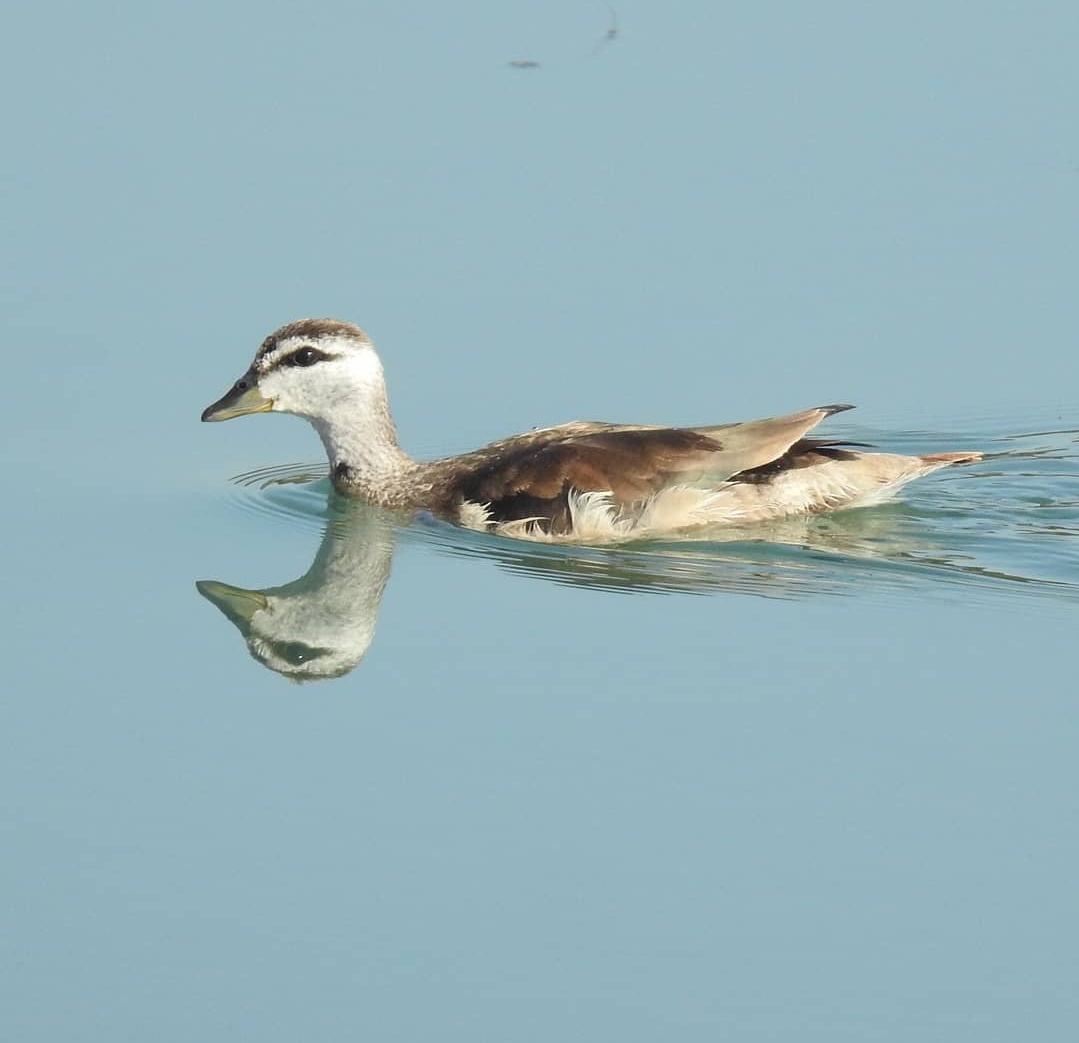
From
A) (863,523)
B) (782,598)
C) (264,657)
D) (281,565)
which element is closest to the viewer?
(264,657)

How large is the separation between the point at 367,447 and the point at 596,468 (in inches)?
65.7

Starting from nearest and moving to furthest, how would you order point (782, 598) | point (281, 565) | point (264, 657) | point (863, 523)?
point (264, 657), point (782, 598), point (281, 565), point (863, 523)

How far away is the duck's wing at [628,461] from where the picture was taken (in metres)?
11.4

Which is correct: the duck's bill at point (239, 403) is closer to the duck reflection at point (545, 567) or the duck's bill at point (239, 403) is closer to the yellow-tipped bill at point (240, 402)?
the yellow-tipped bill at point (240, 402)

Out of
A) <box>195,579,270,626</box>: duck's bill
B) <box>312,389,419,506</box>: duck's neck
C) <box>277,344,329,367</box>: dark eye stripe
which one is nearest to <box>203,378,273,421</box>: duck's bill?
<box>277,344,329,367</box>: dark eye stripe

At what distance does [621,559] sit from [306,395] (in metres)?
2.27

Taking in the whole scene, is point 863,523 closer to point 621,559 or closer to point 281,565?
point 621,559

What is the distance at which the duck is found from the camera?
1148 centimetres

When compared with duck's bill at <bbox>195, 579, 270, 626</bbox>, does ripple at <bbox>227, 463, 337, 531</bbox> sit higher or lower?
higher

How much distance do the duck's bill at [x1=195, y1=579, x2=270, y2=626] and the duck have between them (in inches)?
60.5

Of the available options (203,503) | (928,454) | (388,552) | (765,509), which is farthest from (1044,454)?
(203,503)

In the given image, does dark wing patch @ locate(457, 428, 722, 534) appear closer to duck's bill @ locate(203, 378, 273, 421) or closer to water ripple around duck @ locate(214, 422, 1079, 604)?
water ripple around duck @ locate(214, 422, 1079, 604)

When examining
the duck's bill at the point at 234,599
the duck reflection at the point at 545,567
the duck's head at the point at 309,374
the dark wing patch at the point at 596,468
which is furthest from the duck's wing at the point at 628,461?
the duck's bill at the point at 234,599

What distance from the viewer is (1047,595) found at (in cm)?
1066
